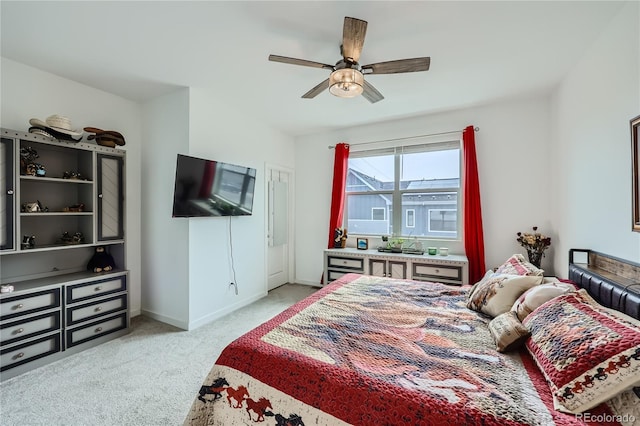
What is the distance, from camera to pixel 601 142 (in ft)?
6.59

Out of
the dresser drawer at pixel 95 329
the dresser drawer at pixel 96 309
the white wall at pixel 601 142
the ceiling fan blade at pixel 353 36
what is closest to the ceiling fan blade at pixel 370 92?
the ceiling fan blade at pixel 353 36

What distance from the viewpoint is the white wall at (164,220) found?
119 inches

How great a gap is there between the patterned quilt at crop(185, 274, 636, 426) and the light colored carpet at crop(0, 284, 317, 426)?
0.82 m

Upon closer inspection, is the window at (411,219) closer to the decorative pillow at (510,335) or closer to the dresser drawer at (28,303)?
the decorative pillow at (510,335)

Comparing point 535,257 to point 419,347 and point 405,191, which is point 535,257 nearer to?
point 405,191

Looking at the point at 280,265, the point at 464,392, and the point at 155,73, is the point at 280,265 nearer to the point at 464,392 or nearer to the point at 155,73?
the point at 155,73

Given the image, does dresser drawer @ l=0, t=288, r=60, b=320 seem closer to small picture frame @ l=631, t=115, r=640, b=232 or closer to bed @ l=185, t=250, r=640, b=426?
bed @ l=185, t=250, r=640, b=426

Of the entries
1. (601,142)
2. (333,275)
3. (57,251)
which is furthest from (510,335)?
(57,251)

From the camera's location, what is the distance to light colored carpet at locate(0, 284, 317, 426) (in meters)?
1.75

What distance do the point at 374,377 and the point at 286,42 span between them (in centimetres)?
239

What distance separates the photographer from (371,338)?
1472 millimetres

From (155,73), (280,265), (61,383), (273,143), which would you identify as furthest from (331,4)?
(280,265)

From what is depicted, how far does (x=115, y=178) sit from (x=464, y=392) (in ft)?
11.7

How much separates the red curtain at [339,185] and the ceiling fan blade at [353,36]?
7.76 feet
